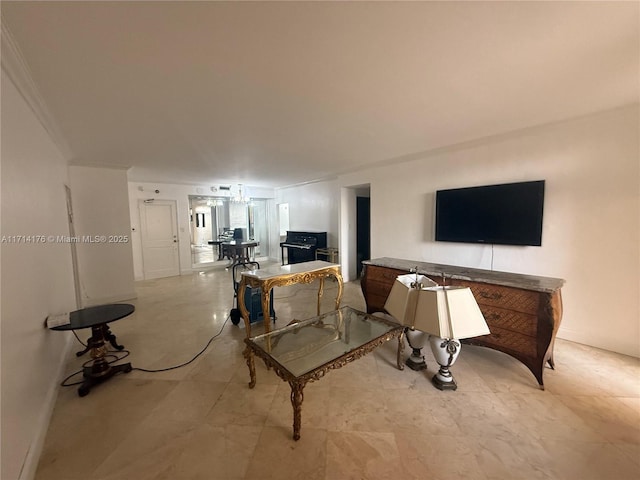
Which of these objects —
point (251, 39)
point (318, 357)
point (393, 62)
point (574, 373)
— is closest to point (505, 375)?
point (574, 373)

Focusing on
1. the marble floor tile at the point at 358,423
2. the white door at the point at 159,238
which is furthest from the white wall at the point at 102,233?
the marble floor tile at the point at 358,423

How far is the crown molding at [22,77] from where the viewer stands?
1.35m

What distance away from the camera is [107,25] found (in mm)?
1254

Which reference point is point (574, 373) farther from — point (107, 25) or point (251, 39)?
point (107, 25)

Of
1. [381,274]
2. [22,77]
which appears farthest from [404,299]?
[22,77]

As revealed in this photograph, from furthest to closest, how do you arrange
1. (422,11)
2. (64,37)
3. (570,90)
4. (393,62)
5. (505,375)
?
(505,375) < (570,90) < (393,62) < (64,37) < (422,11)

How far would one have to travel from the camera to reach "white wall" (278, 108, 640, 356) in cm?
235

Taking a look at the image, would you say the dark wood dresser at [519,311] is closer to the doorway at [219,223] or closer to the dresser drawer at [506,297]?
the dresser drawer at [506,297]

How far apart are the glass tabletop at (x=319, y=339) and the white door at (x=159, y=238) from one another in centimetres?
531

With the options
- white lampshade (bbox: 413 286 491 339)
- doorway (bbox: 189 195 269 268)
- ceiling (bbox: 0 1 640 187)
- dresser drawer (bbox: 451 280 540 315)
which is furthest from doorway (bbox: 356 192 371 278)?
white lampshade (bbox: 413 286 491 339)

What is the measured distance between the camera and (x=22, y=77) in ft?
5.42

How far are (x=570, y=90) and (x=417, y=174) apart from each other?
1.97 metres

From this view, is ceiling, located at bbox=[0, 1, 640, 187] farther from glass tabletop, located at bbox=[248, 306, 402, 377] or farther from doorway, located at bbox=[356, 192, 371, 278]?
doorway, located at bbox=[356, 192, 371, 278]

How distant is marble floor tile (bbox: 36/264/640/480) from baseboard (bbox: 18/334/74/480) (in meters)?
0.04
